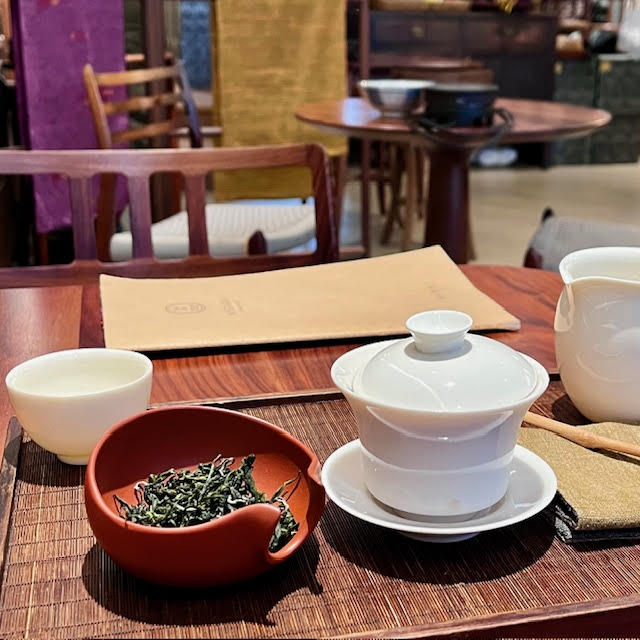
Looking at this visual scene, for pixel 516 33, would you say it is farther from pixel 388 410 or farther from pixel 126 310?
pixel 388 410

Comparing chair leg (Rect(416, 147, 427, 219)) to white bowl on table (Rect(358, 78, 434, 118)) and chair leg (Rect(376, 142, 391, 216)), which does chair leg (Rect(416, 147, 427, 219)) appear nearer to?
chair leg (Rect(376, 142, 391, 216))

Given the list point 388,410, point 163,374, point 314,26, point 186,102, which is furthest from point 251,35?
point 388,410

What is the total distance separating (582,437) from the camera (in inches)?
25.4

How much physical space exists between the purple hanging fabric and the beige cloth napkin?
97.3 inches

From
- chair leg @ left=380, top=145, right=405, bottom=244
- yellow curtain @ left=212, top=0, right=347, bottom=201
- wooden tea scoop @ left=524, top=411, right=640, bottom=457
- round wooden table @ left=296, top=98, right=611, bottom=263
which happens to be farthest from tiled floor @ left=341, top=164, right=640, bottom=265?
wooden tea scoop @ left=524, top=411, right=640, bottom=457

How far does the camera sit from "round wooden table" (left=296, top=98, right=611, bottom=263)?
2.21m

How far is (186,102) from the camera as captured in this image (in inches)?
115

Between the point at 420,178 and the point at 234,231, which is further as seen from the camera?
the point at 420,178

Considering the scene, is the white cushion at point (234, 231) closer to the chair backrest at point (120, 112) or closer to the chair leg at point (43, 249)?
the chair backrest at point (120, 112)

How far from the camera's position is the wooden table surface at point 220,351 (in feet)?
2.66

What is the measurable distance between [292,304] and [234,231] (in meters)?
1.48

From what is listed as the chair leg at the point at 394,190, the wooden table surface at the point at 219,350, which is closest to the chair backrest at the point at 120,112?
the wooden table surface at the point at 219,350

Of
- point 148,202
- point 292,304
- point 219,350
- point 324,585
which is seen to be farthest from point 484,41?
point 324,585

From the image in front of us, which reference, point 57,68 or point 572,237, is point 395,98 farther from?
point 57,68
